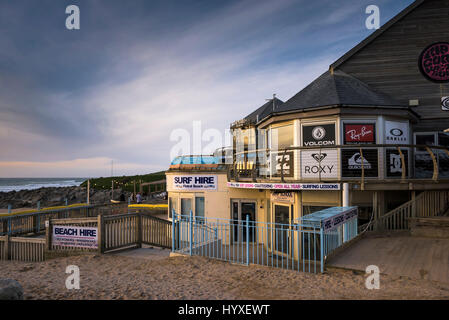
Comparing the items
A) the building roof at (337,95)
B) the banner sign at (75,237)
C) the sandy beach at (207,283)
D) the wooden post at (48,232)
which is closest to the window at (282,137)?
the building roof at (337,95)

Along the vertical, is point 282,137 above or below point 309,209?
above

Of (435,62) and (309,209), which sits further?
(435,62)

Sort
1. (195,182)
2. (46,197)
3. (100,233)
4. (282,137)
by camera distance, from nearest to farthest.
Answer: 1. (100,233)
2. (282,137)
3. (195,182)
4. (46,197)

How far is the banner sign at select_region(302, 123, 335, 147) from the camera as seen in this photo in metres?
12.3

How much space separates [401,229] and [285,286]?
7.14 m

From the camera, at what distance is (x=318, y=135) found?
1255cm

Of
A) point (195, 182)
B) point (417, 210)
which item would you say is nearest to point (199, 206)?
point (195, 182)

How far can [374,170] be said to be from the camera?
1196cm

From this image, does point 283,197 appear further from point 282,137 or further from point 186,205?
point 186,205

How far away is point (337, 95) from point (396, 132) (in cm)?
297

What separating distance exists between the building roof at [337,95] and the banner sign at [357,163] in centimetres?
194

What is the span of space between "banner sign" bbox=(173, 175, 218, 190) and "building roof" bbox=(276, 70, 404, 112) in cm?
526

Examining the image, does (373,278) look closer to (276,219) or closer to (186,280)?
(186,280)
